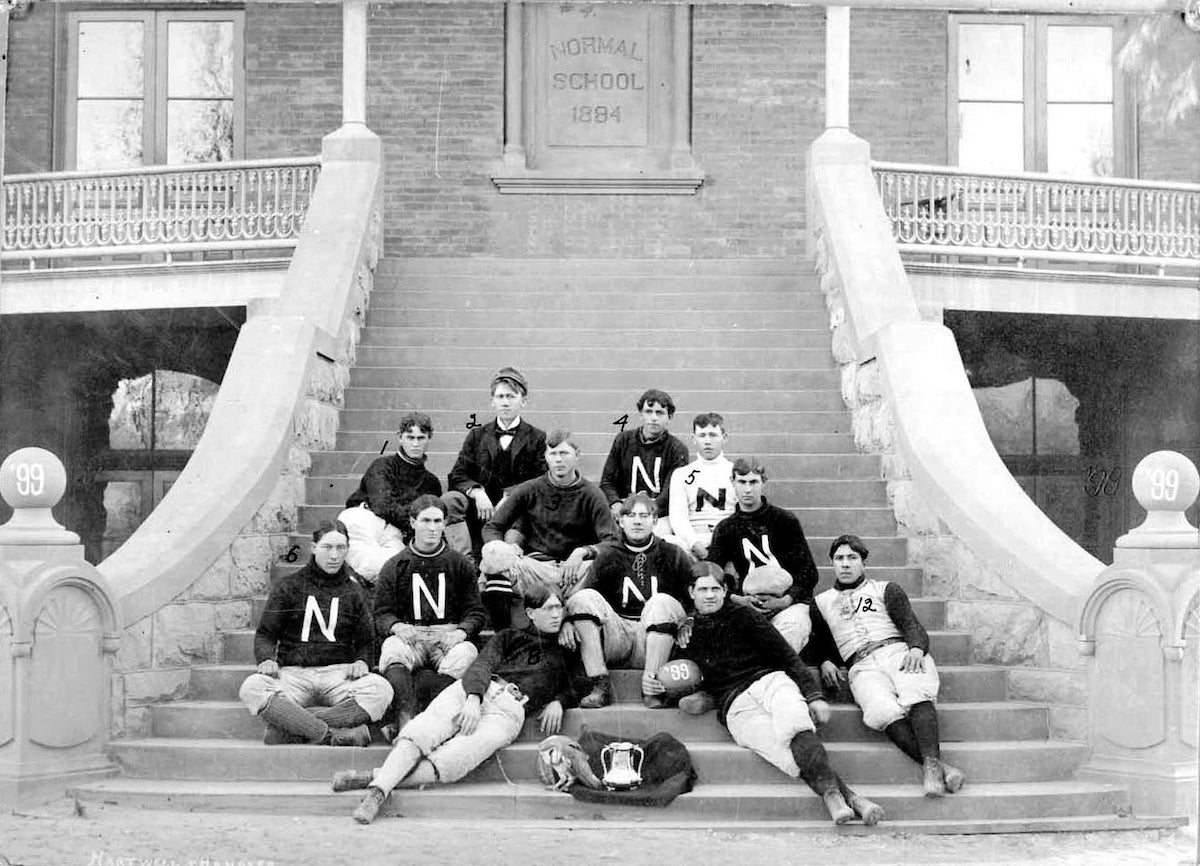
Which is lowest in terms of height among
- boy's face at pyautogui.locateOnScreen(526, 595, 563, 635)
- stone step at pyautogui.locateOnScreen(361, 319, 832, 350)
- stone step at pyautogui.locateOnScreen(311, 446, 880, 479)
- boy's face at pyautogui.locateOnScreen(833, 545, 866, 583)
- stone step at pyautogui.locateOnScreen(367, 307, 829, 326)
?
boy's face at pyautogui.locateOnScreen(526, 595, 563, 635)

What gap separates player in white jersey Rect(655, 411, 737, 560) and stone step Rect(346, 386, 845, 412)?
6.11 feet

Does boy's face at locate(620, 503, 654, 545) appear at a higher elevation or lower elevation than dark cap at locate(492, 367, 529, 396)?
lower

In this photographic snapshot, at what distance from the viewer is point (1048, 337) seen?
52.6 feet

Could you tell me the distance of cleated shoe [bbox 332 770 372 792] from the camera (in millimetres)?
7117

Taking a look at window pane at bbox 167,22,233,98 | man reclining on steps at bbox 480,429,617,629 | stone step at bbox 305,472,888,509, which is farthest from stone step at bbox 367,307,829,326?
window pane at bbox 167,22,233,98

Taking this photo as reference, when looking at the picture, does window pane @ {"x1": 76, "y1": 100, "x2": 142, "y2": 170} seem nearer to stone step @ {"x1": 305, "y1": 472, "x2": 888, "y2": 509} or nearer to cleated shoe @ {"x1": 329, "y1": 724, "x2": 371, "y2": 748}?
stone step @ {"x1": 305, "y1": 472, "x2": 888, "y2": 509}

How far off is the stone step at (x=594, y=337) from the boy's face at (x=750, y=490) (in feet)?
11.5

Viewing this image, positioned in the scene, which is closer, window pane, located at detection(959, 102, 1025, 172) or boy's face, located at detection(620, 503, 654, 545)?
boy's face, located at detection(620, 503, 654, 545)

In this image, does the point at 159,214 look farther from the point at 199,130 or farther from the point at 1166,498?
the point at 1166,498

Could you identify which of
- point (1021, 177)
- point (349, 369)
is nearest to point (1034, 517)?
point (349, 369)

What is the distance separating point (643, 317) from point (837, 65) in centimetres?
274

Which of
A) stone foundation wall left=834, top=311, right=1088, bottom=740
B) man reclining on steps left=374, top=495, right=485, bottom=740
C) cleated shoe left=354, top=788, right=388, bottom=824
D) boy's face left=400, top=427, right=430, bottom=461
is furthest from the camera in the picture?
boy's face left=400, top=427, right=430, bottom=461

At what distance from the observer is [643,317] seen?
480 inches

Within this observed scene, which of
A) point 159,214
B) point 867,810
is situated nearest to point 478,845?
point 867,810
